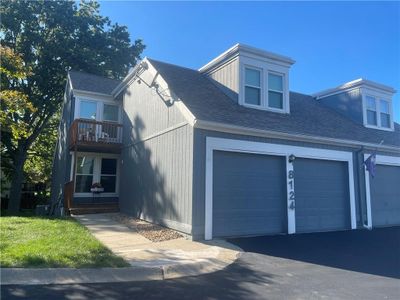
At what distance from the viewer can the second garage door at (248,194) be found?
30.8 ft

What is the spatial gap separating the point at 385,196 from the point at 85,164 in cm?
1338

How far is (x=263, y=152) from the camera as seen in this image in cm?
1026

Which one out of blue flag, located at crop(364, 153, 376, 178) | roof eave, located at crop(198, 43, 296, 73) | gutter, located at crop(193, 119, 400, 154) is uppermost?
roof eave, located at crop(198, 43, 296, 73)

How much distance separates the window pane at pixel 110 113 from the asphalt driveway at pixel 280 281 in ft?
36.0

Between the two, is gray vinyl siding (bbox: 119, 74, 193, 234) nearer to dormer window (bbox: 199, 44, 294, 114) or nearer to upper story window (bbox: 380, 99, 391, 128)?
dormer window (bbox: 199, 44, 294, 114)

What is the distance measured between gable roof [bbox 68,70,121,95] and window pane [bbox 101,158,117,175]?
351 centimetres

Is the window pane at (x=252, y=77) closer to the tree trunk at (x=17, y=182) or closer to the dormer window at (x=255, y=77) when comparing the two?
the dormer window at (x=255, y=77)

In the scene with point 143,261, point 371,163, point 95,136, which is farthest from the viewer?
point 95,136

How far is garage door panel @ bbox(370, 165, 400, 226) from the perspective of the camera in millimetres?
12866

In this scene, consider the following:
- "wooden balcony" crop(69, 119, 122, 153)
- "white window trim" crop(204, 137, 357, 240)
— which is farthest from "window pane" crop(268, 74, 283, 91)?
"wooden balcony" crop(69, 119, 122, 153)

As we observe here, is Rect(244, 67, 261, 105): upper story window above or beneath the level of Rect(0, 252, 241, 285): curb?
above

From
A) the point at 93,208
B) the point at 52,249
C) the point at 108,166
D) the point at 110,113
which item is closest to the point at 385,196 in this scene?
the point at 93,208

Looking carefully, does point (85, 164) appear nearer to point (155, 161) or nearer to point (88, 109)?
point (88, 109)

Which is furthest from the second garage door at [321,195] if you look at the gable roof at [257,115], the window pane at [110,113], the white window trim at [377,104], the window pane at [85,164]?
the window pane at [110,113]
